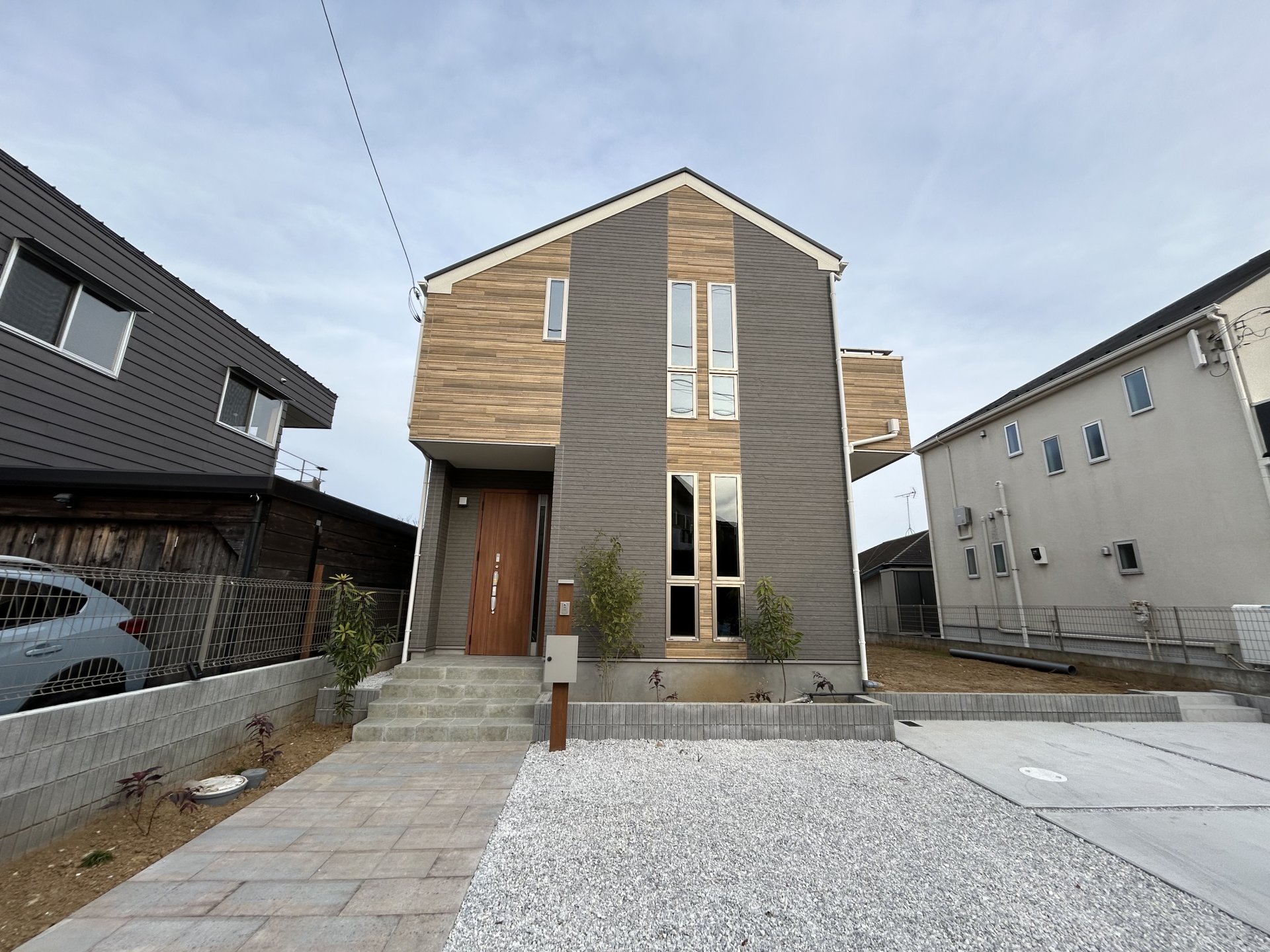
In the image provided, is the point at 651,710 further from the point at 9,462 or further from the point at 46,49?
the point at 46,49

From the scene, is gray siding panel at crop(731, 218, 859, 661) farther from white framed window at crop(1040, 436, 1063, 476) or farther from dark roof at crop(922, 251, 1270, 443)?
white framed window at crop(1040, 436, 1063, 476)

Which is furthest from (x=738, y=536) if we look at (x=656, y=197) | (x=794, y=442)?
(x=656, y=197)

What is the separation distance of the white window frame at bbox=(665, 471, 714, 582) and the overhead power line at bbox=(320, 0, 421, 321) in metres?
4.40

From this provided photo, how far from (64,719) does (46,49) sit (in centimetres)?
919

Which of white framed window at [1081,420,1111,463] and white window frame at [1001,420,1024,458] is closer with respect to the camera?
white framed window at [1081,420,1111,463]

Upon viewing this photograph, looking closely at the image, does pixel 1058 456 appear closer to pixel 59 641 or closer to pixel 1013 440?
pixel 1013 440

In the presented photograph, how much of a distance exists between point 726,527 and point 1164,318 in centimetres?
1153

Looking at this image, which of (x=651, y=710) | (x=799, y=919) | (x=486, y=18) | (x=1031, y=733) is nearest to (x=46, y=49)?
(x=486, y=18)

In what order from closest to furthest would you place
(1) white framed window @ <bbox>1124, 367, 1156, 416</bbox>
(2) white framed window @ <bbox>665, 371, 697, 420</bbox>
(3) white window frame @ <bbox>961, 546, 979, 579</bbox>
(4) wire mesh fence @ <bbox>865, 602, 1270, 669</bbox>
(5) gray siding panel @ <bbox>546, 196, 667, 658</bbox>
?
(5) gray siding panel @ <bbox>546, 196, 667, 658</bbox>
(2) white framed window @ <bbox>665, 371, 697, 420</bbox>
(4) wire mesh fence @ <bbox>865, 602, 1270, 669</bbox>
(1) white framed window @ <bbox>1124, 367, 1156, 416</bbox>
(3) white window frame @ <bbox>961, 546, 979, 579</bbox>

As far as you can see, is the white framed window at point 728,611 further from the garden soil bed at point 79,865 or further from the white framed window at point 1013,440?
the white framed window at point 1013,440

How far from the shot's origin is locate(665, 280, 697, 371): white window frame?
7258 mm

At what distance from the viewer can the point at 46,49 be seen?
6.57 metres

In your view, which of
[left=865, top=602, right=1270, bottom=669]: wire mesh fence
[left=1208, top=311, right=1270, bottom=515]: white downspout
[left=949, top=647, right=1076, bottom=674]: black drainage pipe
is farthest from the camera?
[left=949, top=647, right=1076, bottom=674]: black drainage pipe

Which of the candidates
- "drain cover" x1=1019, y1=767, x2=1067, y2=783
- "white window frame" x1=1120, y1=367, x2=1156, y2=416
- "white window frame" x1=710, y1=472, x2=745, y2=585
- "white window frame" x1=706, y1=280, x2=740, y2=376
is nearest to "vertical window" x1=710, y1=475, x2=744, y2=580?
"white window frame" x1=710, y1=472, x2=745, y2=585
